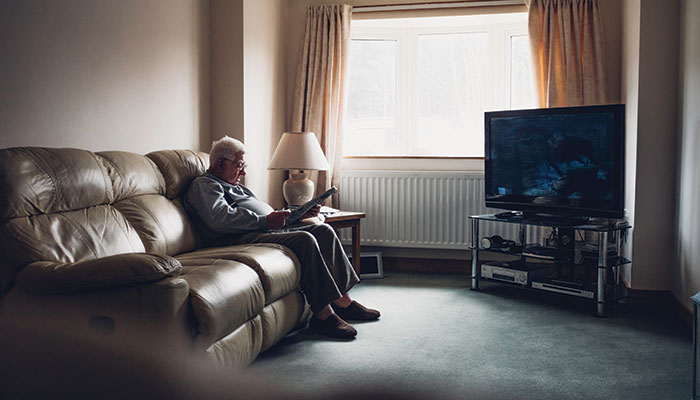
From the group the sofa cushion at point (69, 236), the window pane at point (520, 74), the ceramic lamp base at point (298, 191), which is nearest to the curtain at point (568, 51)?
the window pane at point (520, 74)

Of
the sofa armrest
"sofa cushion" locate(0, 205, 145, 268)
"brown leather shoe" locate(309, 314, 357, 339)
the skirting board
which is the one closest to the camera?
the sofa armrest

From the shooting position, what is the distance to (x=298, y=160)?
13.4 feet

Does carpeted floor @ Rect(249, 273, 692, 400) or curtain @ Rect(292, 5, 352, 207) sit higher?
curtain @ Rect(292, 5, 352, 207)

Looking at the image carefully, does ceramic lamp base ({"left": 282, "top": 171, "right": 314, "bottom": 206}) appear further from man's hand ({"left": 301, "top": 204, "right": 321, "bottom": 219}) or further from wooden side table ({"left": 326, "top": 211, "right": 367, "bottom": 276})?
man's hand ({"left": 301, "top": 204, "right": 321, "bottom": 219})

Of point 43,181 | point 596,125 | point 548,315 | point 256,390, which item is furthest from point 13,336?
point 596,125

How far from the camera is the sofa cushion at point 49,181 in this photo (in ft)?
6.82

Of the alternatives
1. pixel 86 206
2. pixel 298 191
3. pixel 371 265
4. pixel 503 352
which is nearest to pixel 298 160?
pixel 298 191

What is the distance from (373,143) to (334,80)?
63 centimetres

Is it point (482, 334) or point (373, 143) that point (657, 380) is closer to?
point (482, 334)

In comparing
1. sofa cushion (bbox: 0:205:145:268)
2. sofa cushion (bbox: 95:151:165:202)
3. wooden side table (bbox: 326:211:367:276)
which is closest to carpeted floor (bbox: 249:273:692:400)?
wooden side table (bbox: 326:211:367:276)

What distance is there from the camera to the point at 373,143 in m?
5.00

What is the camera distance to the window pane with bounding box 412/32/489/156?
4773 millimetres

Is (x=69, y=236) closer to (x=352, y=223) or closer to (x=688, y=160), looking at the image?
(x=352, y=223)

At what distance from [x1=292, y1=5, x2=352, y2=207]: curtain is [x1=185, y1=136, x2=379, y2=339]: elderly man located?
1.43 m
